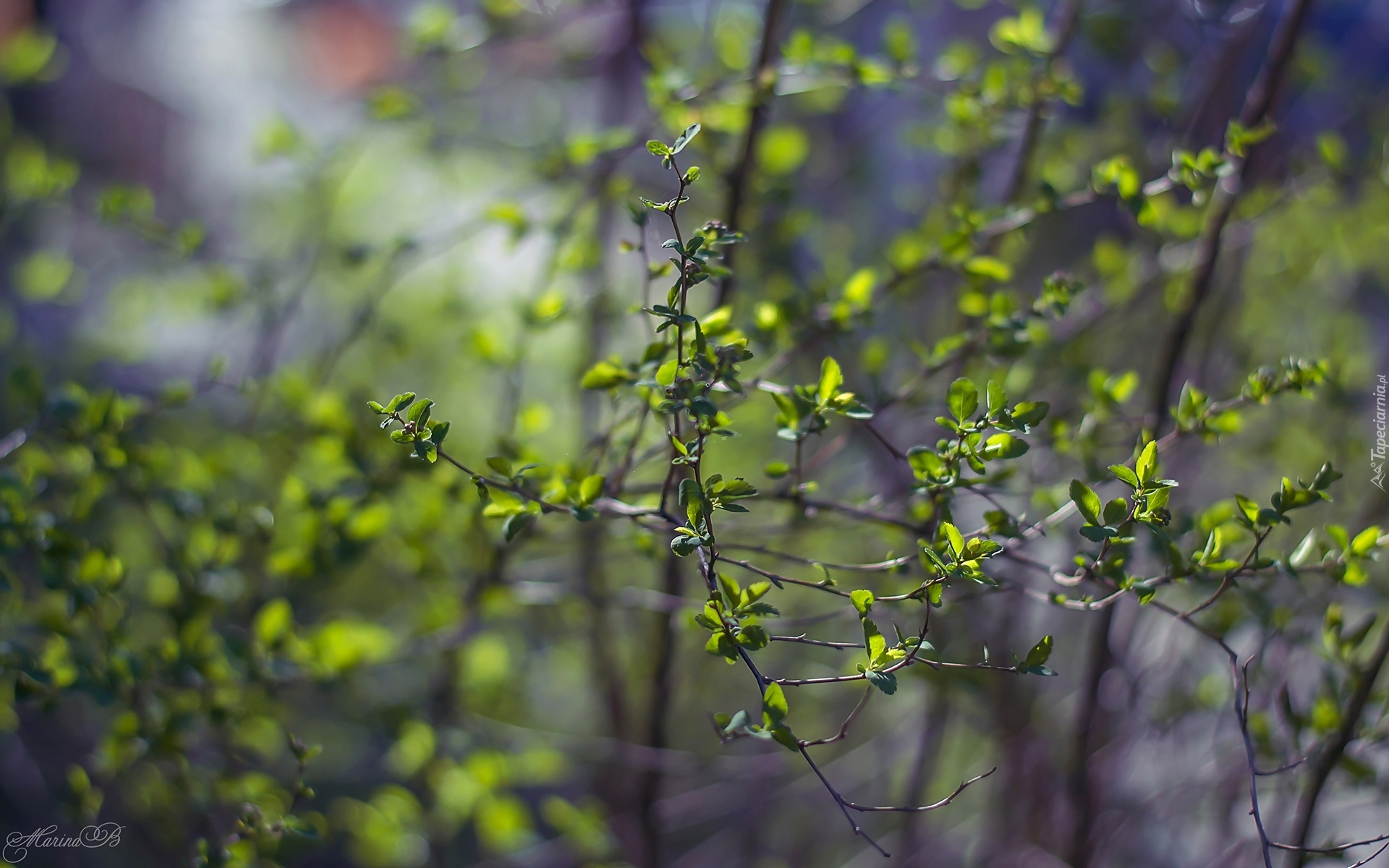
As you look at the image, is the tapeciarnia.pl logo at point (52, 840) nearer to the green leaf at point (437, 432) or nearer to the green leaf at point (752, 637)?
the green leaf at point (437, 432)

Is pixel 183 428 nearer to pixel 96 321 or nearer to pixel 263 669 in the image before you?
pixel 96 321

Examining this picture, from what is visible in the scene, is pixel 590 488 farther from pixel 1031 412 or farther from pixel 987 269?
pixel 987 269

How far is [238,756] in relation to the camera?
1317 mm

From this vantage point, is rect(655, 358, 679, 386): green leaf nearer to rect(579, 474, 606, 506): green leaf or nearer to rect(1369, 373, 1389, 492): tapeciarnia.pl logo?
rect(579, 474, 606, 506): green leaf

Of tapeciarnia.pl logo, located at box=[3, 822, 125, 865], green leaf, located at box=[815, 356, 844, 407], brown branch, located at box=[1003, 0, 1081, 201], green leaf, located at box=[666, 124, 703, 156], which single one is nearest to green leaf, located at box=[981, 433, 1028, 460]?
green leaf, located at box=[815, 356, 844, 407]

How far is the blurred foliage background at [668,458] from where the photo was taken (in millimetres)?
1072

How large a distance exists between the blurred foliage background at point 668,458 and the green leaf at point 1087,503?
0.27 ft

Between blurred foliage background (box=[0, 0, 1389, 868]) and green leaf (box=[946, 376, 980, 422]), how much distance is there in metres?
0.13

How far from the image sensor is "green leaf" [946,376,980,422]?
78cm

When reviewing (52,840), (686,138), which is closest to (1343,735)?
(686,138)

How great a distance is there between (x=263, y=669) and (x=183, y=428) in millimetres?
1115

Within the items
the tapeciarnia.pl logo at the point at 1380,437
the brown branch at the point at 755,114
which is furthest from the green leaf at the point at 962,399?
the tapeciarnia.pl logo at the point at 1380,437

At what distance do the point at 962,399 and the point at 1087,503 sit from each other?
143 mm

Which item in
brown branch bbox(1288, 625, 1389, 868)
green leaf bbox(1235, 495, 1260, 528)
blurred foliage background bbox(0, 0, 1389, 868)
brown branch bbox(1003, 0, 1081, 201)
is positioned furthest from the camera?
brown branch bbox(1003, 0, 1081, 201)
